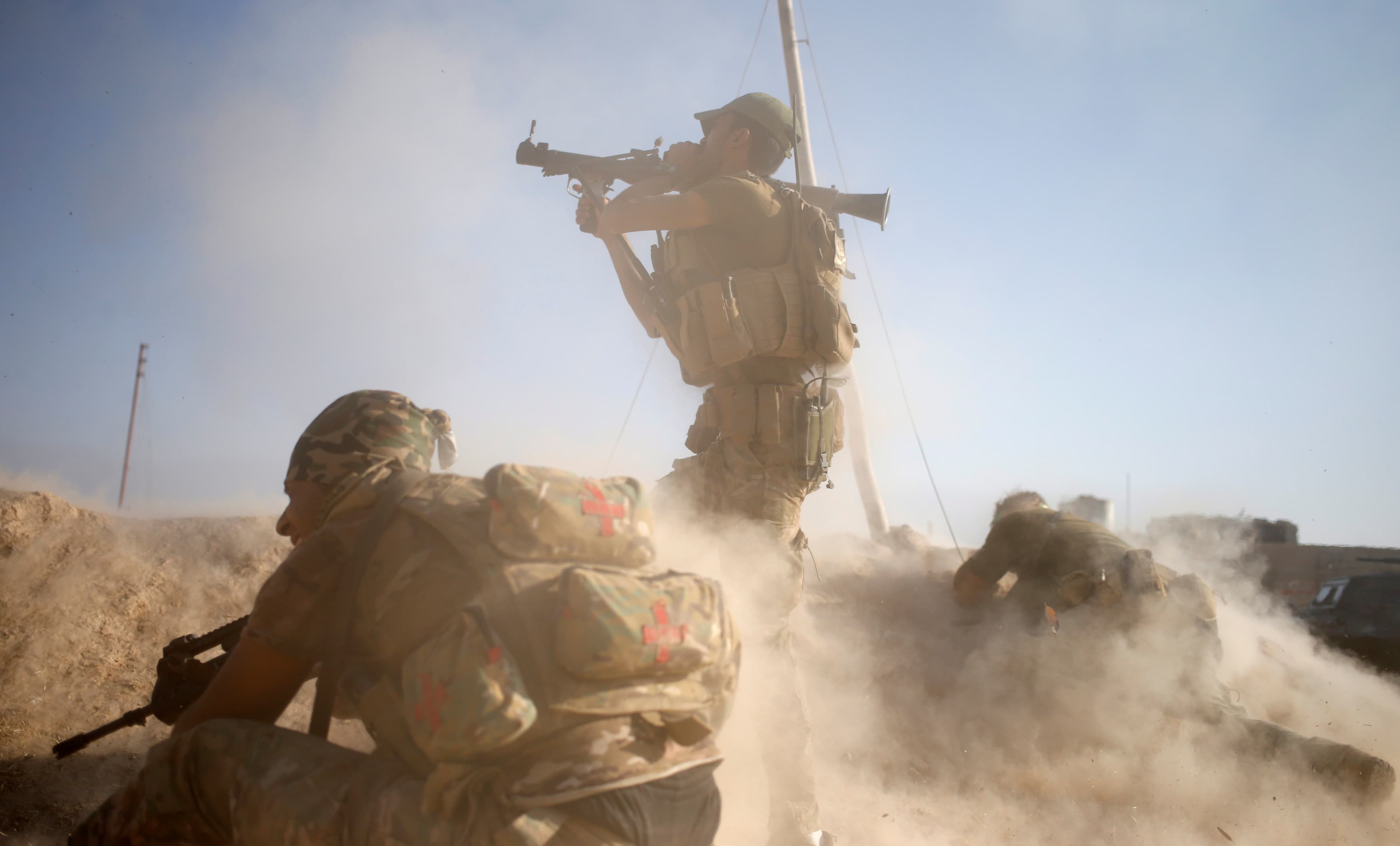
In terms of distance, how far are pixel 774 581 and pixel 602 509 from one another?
4.41 feet

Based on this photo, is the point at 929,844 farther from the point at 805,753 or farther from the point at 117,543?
the point at 117,543

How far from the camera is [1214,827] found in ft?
10.9

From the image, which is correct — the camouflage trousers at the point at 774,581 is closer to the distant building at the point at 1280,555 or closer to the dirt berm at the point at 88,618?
the dirt berm at the point at 88,618

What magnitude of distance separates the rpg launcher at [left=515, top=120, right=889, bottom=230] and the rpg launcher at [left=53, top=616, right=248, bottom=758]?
229 centimetres

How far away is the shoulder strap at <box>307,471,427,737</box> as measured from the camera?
160cm

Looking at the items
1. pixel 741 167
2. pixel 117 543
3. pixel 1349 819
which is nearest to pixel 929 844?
pixel 1349 819

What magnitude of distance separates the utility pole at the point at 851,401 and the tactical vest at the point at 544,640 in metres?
5.05

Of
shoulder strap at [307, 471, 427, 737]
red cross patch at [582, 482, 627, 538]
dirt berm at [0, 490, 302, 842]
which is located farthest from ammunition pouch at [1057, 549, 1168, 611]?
dirt berm at [0, 490, 302, 842]

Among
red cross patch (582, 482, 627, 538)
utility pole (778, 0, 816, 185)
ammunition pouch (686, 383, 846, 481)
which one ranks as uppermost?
utility pole (778, 0, 816, 185)

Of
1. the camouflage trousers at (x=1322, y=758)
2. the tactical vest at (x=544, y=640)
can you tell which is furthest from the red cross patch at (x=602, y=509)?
the camouflage trousers at (x=1322, y=758)

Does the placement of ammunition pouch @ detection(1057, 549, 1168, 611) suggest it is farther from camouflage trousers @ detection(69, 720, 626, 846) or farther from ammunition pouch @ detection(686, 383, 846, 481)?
camouflage trousers @ detection(69, 720, 626, 846)

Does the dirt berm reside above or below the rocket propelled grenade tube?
below

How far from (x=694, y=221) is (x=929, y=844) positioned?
237 centimetres

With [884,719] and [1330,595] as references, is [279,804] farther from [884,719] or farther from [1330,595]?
[1330,595]
